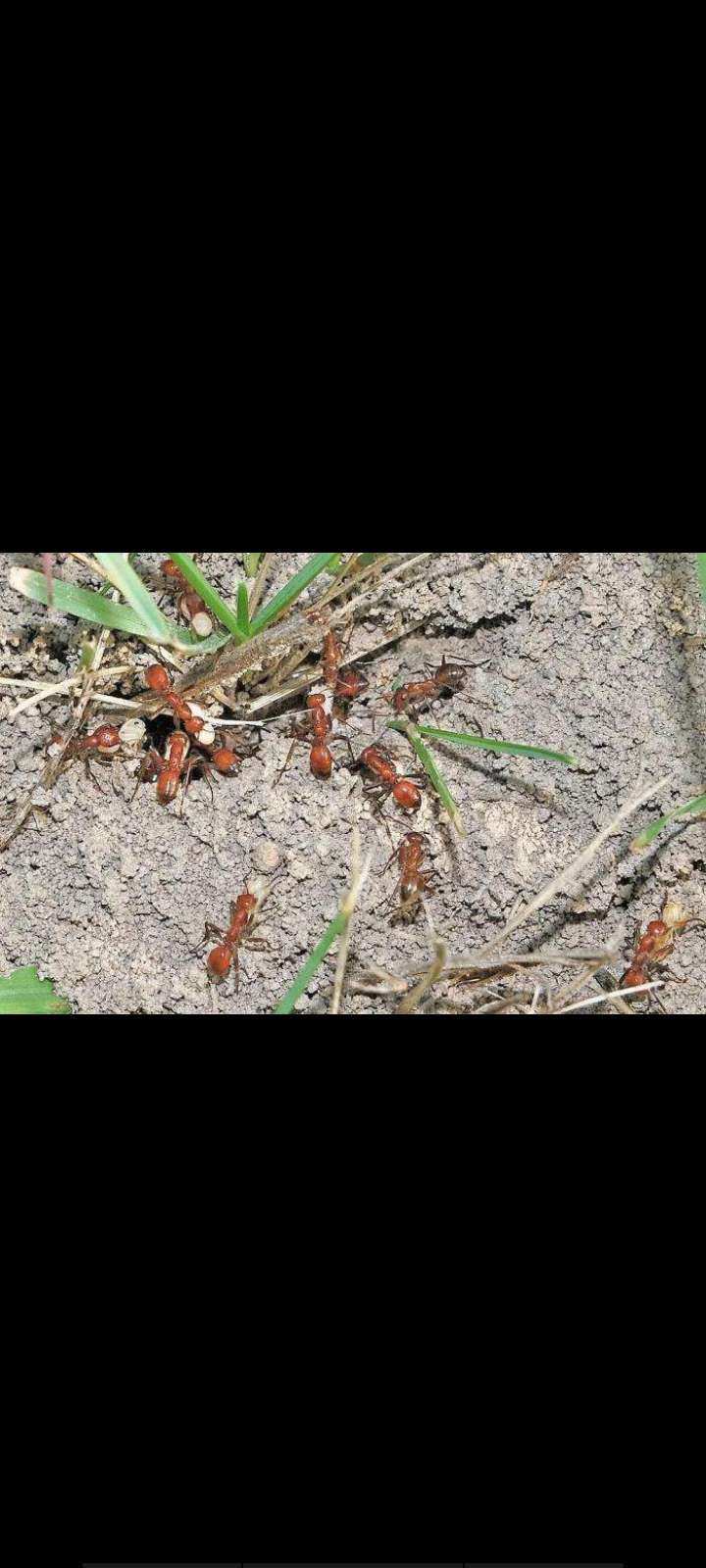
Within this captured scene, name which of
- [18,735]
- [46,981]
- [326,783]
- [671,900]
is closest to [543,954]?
[671,900]

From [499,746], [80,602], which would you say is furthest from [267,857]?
[80,602]

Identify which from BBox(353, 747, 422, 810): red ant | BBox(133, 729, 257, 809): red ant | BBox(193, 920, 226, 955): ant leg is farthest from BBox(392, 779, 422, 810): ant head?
BBox(193, 920, 226, 955): ant leg

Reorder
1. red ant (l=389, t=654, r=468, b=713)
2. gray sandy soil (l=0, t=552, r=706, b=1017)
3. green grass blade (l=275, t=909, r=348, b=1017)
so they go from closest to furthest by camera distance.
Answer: green grass blade (l=275, t=909, r=348, b=1017)
gray sandy soil (l=0, t=552, r=706, b=1017)
red ant (l=389, t=654, r=468, b=713)

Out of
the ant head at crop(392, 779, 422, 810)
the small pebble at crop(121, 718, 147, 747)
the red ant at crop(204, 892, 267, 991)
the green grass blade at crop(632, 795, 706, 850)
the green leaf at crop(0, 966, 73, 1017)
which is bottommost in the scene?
the green leaf at crop(0, 966, 73, 1017)

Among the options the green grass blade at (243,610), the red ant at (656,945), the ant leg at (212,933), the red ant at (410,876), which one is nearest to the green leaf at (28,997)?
the ant leg at (212,933)

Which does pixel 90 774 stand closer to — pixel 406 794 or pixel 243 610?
pixel 243 610

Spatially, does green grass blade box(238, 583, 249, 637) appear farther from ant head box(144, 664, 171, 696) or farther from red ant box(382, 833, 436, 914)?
red ant box(382, 833, 436, 914)

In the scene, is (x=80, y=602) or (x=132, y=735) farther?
(x=132, y=735)
